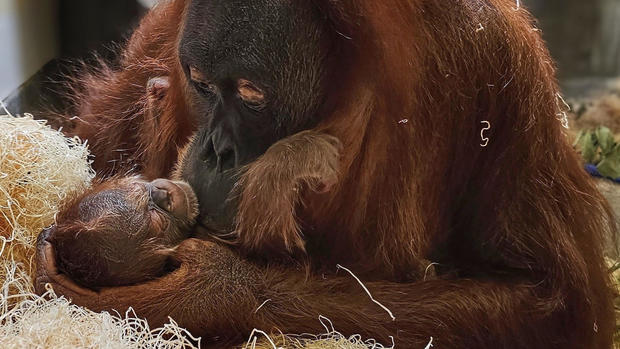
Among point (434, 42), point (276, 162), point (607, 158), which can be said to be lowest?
point (607, 158)

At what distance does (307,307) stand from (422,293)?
0.55 ft

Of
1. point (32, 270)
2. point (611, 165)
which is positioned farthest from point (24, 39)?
point (611, 165)

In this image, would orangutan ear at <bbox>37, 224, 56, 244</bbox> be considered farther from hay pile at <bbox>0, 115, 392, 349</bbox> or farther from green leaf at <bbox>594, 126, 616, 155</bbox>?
green leaf at <bbox>594, 126, 616, 155</bbox>

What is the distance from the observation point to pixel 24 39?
84.6 inches

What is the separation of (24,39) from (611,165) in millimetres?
1613

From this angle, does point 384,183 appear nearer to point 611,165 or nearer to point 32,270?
point 32,270

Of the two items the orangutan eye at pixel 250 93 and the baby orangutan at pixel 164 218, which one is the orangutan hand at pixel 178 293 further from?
the orangutan eye at pixel 250 93

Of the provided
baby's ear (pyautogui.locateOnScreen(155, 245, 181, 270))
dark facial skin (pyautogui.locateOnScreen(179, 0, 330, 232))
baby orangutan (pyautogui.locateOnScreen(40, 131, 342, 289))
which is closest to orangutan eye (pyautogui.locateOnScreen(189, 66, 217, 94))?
dark facial skin (pyautogui.locateOnScreen(179, 0, 330, 232))

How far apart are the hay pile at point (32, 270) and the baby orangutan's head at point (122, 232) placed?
5 centimetres

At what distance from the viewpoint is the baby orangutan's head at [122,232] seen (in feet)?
3.49

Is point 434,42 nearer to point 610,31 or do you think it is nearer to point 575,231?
point 575,231

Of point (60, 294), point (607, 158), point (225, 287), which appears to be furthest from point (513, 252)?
point (607, 158)

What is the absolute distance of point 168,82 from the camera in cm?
130

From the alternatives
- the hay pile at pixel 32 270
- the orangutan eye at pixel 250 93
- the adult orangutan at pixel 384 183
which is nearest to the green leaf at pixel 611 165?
the adult orangutan at pixel 384 183
